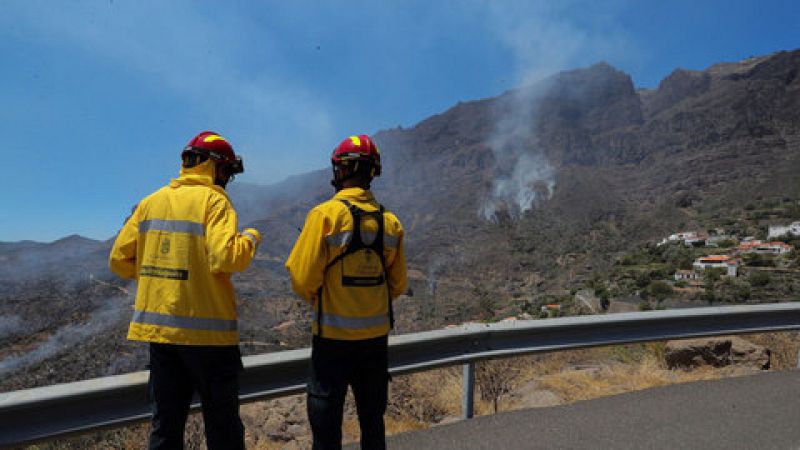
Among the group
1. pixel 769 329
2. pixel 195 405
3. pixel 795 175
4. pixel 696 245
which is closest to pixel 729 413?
pixel 769 329

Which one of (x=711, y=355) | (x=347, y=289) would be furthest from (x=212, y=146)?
(x=711, y=355)

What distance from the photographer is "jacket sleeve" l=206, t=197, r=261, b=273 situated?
230 centimetres

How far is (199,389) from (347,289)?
84cm

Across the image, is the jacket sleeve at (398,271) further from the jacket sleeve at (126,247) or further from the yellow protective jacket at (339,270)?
the jacket sleeve at (126,247)

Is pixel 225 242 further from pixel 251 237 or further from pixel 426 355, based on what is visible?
pixel 426 355

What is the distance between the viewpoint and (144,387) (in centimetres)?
267

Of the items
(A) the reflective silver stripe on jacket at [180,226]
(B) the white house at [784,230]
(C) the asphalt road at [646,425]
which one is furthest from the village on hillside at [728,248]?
(A) the reflective silver stripe on jacket at [180,226]

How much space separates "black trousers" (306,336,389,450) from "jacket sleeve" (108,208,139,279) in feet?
3.29

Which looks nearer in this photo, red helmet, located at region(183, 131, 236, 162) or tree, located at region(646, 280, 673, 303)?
red helmet, located at region(183, 131, 236, 162)

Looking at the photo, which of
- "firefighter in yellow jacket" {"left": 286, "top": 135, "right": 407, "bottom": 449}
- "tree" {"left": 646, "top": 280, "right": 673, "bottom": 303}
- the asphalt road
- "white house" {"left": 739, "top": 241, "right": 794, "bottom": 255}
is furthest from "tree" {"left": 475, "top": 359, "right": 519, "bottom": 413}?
"white house" {"left": 739, "top": 241, "right": 794, "bottom": 255}

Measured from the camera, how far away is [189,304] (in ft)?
7.72

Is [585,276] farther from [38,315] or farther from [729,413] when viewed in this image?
[729,413]

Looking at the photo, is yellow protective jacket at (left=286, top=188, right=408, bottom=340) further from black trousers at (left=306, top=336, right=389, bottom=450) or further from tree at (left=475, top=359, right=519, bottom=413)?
tree at (left=475, top=359, right=519, bottom=413)

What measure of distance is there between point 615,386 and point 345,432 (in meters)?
2.80
